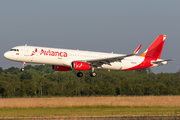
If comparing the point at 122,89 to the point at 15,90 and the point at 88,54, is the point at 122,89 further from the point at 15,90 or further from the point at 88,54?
the point at 88,54

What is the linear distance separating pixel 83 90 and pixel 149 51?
1398 inches

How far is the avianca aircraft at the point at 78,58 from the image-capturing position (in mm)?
48031

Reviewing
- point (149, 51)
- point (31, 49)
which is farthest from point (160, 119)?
point (149, 51)

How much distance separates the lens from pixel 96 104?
52906 millimetres

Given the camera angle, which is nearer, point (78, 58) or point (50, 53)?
point (50, 53)

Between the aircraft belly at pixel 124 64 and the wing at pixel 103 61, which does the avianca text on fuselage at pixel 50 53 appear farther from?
the aircraft belly at pixel 124 64

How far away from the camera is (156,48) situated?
198ft

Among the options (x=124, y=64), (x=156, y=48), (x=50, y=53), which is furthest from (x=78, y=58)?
(x=156, y=48)

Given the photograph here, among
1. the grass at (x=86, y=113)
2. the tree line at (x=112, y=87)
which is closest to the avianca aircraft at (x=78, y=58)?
the grass at (x=86, y=113)

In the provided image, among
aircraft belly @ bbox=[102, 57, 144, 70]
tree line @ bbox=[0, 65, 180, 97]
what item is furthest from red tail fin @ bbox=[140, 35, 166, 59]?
tree line @ bbox=[0, 65, 180, 97]

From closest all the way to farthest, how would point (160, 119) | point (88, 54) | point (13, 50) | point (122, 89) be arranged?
point (160, 119)
point (13, 50)
point (88, 54)
point (122, 89)

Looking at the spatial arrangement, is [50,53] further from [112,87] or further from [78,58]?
[112,87]

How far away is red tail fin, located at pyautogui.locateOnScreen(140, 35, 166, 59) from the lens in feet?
195

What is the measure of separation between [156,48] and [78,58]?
1719cm
